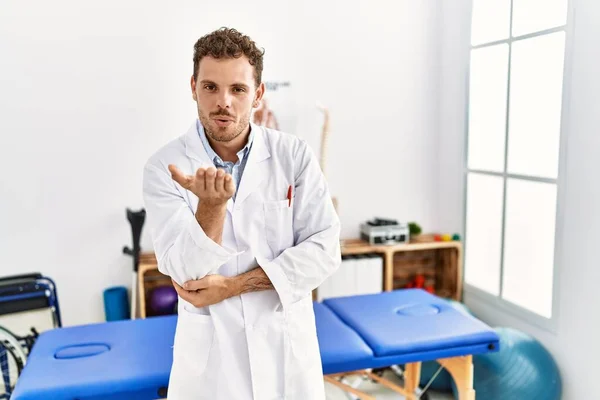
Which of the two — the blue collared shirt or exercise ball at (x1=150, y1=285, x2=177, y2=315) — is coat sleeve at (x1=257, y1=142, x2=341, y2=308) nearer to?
the blue collared shirt

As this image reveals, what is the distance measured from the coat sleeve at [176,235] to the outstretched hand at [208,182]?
120 millimetres

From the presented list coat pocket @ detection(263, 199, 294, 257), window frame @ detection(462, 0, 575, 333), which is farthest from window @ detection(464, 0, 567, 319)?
coat pocket @ detection(263, 199, 294, 257)

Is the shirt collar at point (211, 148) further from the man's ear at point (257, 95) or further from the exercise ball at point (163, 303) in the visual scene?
the exercise ball at point (163, 303)

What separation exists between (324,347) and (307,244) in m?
0.66

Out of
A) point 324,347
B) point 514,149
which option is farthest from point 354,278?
point 324,347

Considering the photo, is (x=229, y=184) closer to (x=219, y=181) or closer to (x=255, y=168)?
(x=219, y=181)

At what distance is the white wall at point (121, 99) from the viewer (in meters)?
3.13

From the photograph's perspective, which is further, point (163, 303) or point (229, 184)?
point (163, 303)

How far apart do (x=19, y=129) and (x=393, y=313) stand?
2.39 meters

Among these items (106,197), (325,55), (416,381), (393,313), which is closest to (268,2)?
(325,55)

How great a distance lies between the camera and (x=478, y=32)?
352 centimetres

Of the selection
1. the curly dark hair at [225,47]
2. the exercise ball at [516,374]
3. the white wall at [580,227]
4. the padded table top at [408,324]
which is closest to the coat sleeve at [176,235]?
the curly dark hair at [225,47]

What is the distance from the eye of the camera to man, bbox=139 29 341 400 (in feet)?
4.90

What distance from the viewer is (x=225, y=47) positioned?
1479 mm
